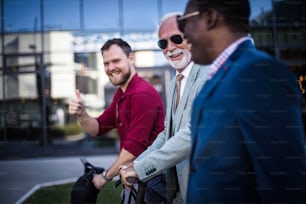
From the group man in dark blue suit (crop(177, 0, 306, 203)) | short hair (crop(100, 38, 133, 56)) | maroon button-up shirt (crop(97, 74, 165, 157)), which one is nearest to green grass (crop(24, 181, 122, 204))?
maroon button-up shirt (crop(97, 74, 165, 157))

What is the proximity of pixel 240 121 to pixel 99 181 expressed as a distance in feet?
2.38

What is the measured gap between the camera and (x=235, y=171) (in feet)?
2.32

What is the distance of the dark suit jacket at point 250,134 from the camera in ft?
2.25

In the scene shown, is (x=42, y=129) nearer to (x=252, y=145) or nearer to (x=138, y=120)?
(x=138, y=120)

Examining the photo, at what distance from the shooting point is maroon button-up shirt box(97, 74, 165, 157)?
1213 mm

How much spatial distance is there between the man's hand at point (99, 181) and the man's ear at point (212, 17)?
2.42 feet

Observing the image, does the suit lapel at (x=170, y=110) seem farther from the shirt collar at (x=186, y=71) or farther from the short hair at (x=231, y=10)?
the short hair at (x=231, y=10)

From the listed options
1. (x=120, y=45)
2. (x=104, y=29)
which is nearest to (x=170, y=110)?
(x=120, y=45)

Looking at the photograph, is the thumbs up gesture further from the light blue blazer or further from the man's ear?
the man's ear

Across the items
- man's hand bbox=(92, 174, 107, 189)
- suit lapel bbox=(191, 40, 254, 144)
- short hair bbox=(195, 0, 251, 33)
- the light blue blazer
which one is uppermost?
short hair bbox=(195, 0, 251, 33)

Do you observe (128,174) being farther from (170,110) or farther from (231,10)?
(231,10)

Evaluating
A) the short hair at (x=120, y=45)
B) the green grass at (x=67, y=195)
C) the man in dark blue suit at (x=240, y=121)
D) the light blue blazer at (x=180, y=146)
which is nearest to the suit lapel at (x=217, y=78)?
the man in dark blue suit at (x=240, y=121)

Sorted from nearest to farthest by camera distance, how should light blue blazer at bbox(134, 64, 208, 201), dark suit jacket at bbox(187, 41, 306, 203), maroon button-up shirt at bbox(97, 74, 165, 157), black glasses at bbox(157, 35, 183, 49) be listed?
dark suit jacket at bbox(187, 41, 306, 203) → light blue blazer at bbox(134, 64, 208, 201) → black glasses at bbox(157, 35, 183, 49) → maroon button-up shirt at bbox(97, 74, 165, 157)

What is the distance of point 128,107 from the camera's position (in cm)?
129
